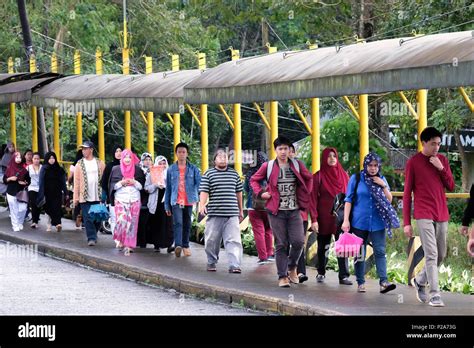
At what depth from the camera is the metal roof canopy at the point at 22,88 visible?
30.1m

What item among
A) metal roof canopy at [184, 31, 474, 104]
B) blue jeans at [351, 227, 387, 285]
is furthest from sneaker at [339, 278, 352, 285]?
metal roof canopy at [184, 31, 474, 104]

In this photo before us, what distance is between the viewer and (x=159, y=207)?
21.5 meters

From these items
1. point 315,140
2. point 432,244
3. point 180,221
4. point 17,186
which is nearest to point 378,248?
point 432,244

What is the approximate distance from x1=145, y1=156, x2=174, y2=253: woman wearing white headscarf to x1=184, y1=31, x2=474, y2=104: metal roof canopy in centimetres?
122

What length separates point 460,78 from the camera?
1377 cm

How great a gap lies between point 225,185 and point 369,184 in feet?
10.5

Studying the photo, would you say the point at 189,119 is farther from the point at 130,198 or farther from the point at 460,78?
the point at 460,78

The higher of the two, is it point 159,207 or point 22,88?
point 22,88

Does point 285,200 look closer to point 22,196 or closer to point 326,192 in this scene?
point 326,192

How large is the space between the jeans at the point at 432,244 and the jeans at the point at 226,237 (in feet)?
14.3

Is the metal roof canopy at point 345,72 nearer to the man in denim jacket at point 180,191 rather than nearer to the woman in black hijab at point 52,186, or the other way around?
the man in denim jacket at point 180,191

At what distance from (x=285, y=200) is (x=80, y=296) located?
2.62 metres

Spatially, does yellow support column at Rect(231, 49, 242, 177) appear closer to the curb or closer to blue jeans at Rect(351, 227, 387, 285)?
the curb

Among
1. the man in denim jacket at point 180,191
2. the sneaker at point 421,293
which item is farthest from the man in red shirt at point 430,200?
the man in denim jacket at point 180,191
